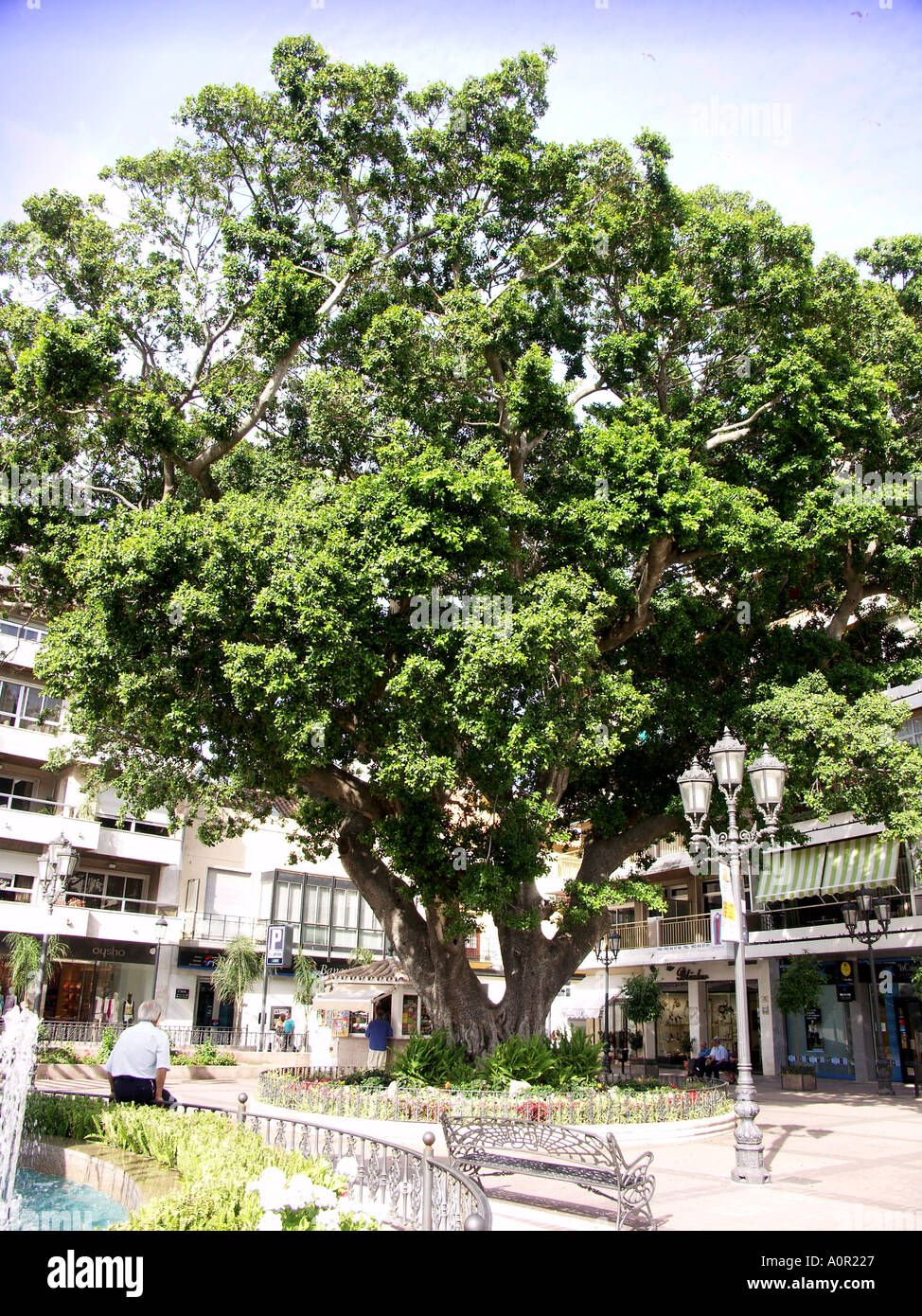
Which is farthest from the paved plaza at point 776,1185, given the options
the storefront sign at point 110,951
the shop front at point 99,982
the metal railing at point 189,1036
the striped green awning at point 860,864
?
the shop front at point 99,982

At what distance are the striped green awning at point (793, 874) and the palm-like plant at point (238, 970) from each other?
1746 centimetres

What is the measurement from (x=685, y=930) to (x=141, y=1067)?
28.4 meters

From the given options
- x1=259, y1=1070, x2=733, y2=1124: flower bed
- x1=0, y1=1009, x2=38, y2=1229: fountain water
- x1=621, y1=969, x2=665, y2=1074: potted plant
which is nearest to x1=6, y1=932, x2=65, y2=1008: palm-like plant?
x1=259, y1=1070, x2=733, y2=1124: flower bed

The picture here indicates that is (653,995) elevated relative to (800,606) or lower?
lower

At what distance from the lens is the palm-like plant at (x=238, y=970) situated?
3131 centimetres

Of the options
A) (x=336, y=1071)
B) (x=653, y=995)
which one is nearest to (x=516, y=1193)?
(x=336, y=1071)

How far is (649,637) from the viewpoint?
18312 millimetres

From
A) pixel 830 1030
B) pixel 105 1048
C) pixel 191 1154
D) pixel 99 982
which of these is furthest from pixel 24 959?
pixel 830 1030

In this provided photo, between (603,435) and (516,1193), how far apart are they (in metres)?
11.6

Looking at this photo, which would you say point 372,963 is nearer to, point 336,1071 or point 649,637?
point 336,1071

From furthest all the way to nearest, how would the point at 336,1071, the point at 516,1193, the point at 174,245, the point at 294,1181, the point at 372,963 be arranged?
the point at 372,963 → the point at 336,1071 → the point at 174,245 → the point at 516,1193 → the point at 294,1181

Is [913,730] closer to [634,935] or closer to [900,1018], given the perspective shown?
[900,1018]

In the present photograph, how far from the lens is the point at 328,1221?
191 inches

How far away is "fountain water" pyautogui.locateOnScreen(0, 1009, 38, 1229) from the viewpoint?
31.3 feet
